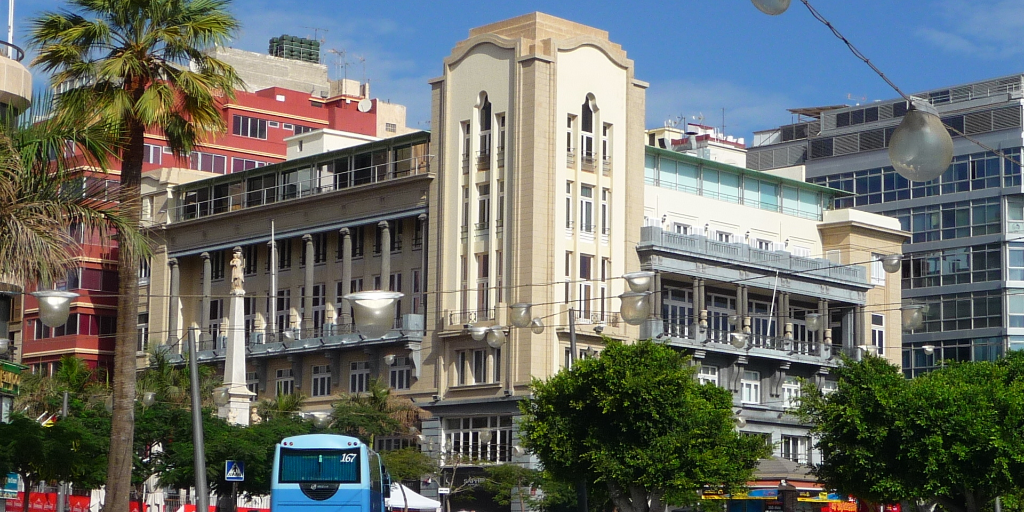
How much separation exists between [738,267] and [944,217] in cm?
A: 1547

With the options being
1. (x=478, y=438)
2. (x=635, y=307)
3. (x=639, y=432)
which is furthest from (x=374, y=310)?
(x=478, y=438)

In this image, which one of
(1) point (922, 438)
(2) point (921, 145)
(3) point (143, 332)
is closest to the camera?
(2) point (921, 145)

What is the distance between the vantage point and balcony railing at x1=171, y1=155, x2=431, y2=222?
7731 cm

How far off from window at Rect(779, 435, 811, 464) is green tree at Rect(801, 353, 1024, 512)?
33990 mm

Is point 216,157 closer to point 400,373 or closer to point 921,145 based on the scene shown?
point 400,373

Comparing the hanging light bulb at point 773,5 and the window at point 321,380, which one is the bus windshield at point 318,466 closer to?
the hanging light bulb at point 773,5

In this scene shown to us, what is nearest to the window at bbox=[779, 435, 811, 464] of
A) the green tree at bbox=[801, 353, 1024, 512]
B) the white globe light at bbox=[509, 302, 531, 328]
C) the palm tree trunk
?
the white globe light at bbox=[509, 302, 531, 328]

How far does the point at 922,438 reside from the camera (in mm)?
40750

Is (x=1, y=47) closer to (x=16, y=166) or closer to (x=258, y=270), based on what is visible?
(x=16, y=166)

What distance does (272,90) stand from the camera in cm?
10456

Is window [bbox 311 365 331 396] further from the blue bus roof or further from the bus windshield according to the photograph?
the bus windshield

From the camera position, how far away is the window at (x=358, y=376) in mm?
77312

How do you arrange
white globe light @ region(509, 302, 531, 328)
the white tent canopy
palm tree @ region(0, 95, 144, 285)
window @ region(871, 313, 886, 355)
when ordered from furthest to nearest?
window @ region(871, 313, 886, 355)
the white tent canopy
white globe light @ region(509, 302, 531, 328)
palm tree @ region(0, 95, 144, 285)

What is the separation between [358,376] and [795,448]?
70.4 ft
